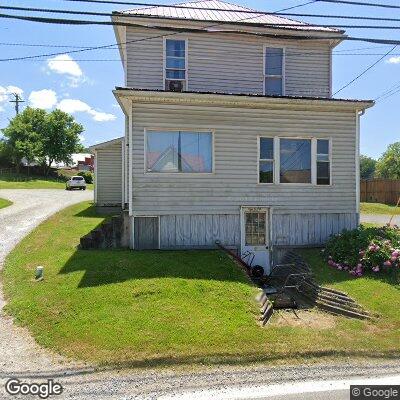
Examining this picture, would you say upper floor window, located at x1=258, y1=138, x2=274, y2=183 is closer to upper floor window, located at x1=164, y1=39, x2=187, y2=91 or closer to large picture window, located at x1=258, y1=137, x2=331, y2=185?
large picture window, located at x1=258, y1=137, x2=331, y2=185

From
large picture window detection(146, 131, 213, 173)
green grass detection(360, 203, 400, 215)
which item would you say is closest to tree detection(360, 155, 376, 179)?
green grass detection(360, 203, 400, 215)

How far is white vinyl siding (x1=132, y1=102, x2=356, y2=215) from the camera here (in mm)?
11844

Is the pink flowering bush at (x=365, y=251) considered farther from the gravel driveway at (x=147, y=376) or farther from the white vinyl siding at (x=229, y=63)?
the white vinyl siding at (x=229, y=63)

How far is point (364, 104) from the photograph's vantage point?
1276 centimetres

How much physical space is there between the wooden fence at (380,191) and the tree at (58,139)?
40466mm

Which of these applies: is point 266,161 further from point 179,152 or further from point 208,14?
point 208,14

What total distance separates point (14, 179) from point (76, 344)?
153ft

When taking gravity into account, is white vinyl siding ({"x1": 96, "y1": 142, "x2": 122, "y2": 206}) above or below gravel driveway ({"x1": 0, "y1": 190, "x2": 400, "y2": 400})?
above

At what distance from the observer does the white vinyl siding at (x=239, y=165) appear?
11.8 meters

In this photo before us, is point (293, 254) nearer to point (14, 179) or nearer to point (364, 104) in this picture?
point (364, 104)

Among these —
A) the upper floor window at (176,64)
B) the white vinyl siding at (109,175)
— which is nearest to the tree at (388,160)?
the white vinyl siding at (109,175)

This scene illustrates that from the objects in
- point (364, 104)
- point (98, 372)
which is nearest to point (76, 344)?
point (98, 372)

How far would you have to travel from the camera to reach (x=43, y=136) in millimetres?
53250

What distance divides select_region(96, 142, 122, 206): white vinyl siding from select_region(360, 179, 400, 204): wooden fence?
25863 mm
